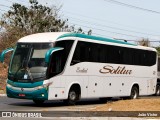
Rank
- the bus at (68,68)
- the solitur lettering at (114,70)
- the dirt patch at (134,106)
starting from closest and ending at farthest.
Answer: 1. the dirt patch at (134,106)
2. the bus at (68,68)
3. the solitur lettering at (114,70)

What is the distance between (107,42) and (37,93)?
239 inches

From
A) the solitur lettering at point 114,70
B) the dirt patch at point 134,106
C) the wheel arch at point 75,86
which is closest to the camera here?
the dirt patch at point 134,106

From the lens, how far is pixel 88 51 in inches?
889

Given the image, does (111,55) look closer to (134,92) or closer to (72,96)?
(134,92)

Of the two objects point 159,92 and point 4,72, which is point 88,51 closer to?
point 159,92

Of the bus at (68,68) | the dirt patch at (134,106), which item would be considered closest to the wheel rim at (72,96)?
Answer: the bus at (68,68)

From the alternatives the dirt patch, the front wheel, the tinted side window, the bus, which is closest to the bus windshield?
the bus

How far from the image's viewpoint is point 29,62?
20297 millimetres

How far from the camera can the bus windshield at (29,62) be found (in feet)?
65.9

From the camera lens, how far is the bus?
66.1 ft

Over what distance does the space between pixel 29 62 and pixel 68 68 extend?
1992 mm

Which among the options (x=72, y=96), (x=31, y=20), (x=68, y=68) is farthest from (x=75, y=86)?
(x=31, y=20)

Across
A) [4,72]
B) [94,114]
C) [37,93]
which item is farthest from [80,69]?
[4,72]

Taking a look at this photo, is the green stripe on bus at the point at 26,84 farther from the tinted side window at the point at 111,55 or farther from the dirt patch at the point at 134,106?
the dirt patch at the point at 134,106
